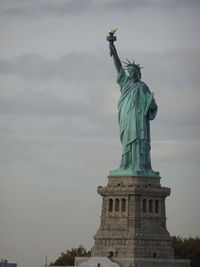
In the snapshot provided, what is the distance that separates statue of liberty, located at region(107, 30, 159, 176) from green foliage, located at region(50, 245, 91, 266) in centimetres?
1477

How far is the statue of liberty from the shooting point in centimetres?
9712

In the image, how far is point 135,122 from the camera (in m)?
97.4

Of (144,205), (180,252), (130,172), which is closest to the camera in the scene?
(130,172)

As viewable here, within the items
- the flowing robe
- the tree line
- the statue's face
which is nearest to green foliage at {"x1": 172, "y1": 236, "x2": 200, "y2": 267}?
the tree line

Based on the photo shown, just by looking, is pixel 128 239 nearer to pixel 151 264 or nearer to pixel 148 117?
pixel 151 264

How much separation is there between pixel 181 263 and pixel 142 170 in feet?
23.1

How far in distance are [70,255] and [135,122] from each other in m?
19.3

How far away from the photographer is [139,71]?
9838 cm

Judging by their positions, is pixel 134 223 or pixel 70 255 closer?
pixel 134 223

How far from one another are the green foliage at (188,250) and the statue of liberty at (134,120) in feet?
45.7

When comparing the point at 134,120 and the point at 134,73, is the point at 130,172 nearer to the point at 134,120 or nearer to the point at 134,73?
the point at 134,120

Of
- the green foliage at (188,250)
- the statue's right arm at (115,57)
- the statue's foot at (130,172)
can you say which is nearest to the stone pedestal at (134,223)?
the statue's foot at (130,172)

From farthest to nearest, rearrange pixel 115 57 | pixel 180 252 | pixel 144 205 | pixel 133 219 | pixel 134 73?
pixel 180 252
pixel 115 57
pixel 134 73
pixel 144 205
pixel 133 219

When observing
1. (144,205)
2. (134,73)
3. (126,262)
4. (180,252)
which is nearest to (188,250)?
(180,252)
